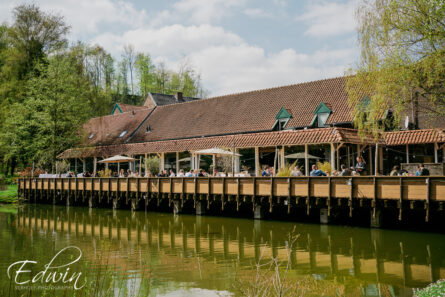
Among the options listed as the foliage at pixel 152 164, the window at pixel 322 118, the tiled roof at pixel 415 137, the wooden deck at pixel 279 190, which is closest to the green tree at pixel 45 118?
the wooden deck at pixel 279 190

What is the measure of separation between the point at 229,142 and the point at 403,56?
15062mm

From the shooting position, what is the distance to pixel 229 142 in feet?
101

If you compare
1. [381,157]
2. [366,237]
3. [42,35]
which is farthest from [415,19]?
[42,35]

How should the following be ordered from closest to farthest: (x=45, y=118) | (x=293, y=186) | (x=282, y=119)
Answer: (x=293, y=186) < (x=282, y=119) < (x=45, y=118)

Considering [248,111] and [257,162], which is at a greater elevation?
[248,111]

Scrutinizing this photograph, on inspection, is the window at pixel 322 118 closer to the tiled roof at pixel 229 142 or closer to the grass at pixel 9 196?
the tiled roof at pixel 229 142

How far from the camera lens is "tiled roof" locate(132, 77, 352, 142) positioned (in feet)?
103

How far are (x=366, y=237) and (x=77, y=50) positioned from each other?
120ft

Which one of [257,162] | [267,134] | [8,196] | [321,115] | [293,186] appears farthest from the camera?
[8,196]

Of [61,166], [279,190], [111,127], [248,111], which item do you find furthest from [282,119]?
[111,127]

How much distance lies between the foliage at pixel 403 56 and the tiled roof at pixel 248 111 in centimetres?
914

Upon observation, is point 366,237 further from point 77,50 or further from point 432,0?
point 77,50

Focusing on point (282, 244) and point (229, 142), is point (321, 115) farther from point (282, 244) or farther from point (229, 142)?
point (282, 244)

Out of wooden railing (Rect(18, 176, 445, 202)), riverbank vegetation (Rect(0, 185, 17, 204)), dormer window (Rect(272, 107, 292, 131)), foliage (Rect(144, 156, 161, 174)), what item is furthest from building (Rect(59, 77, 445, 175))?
riverbank vegetation (Rect(0, 185, 17, 204))
